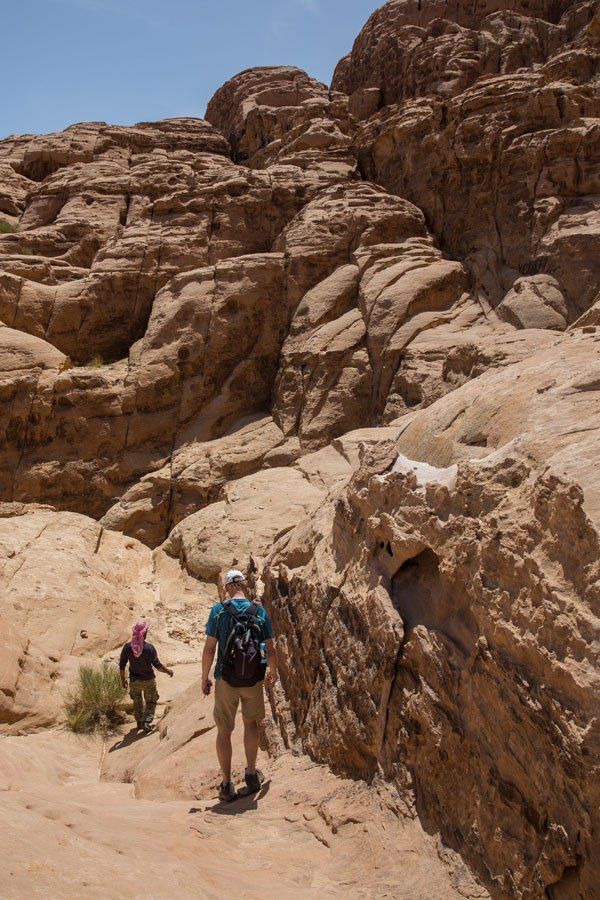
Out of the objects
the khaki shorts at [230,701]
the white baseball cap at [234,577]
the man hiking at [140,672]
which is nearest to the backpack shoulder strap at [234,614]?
the white baseball cap at [234,577]

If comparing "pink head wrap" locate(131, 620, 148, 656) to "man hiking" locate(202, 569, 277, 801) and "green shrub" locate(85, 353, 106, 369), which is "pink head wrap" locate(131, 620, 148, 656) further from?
"green shrub" locate(85, 353, 106, 369)

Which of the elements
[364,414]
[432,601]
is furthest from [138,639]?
[364,414]

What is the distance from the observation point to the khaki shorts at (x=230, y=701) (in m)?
4.95

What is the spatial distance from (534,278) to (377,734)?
49.3 ft

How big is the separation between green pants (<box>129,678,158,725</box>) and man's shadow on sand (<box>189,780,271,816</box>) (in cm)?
327

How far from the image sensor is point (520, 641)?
3.37 meters

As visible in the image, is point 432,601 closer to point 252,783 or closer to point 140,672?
point 252,783

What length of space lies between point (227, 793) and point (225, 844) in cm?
89

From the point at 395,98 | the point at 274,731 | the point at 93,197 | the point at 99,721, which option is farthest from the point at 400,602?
the point at 395,98

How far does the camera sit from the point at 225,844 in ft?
13.2

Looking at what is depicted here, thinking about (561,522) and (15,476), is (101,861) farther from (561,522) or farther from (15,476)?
(15,476)

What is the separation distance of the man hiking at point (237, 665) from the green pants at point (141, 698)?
3.22m

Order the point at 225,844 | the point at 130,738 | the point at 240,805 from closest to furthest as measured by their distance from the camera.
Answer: the point at 225,844 → the point at 240,805 → the point at 130,738

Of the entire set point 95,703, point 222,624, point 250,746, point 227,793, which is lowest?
point 95,703
